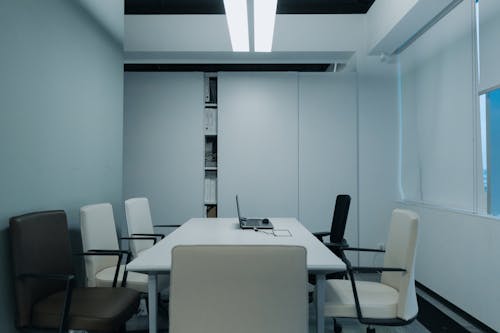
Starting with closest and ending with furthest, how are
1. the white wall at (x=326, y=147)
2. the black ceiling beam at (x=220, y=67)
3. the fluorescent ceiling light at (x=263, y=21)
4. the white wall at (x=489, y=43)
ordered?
the fluorescent ceiling light at (x=263, y=21) < the white wall at (x=489, y=43) < the white wall at (x=326, y=147) < the black ceiling beam at (x=220, y=67)

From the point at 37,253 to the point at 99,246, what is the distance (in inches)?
24.0

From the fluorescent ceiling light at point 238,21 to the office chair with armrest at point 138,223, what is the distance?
181cm

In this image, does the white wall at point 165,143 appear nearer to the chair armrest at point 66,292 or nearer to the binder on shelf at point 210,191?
the binder on shelf at point 210,191

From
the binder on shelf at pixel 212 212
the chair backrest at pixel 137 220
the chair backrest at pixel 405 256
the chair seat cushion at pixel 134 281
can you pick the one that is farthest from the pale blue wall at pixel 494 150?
the binder on shelf at pixel 212 212

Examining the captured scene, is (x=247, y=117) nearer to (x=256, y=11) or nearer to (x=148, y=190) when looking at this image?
(x=148, y=190)

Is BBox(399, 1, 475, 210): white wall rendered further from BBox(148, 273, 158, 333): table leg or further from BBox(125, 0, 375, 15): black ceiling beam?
BBox(148, 273, 158, 333): table leg

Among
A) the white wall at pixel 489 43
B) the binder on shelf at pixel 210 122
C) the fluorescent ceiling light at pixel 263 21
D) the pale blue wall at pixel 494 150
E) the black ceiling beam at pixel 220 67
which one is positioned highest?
the black ceiling beam at pixel 220 67

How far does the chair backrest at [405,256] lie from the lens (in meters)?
2.07

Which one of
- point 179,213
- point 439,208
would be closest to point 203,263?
point 439,208

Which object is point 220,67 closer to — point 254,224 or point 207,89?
point 207,89

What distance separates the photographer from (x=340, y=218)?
3.36m

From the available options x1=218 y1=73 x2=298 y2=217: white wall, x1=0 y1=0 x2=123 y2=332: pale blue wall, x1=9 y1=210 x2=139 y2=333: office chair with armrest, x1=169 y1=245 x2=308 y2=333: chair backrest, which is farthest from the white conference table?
x1=218 y1=73 x2=298 y2=217: white wall

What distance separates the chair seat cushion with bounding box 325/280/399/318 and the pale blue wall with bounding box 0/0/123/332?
6.23 feet

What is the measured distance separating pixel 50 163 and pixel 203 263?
1756 mm
